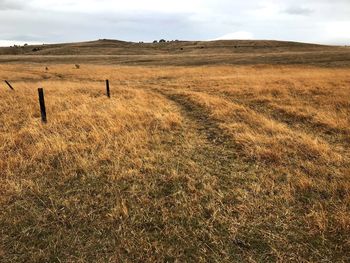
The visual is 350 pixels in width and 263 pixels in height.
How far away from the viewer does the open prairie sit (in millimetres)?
4809

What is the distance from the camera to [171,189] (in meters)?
6.61

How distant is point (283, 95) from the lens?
19781mm

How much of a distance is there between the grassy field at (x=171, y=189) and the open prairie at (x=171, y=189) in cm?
2

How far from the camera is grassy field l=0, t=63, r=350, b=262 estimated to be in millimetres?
4809

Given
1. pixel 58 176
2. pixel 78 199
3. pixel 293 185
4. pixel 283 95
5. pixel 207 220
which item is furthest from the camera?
pixel 283 95

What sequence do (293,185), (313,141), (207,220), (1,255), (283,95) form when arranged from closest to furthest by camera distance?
(1,255), (207,220), (293,185), (313,141), (283,95)

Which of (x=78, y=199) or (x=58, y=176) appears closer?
(x=78, y=199)

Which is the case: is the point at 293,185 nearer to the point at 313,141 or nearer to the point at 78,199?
the point at 313,141

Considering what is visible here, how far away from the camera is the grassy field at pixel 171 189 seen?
4.81 meters

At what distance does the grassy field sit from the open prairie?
0.9 inches

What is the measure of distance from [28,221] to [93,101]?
37.7ft

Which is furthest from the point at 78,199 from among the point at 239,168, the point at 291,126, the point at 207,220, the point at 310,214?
the point at 291,126

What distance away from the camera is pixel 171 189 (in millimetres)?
6609

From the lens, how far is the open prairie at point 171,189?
4.81 m
